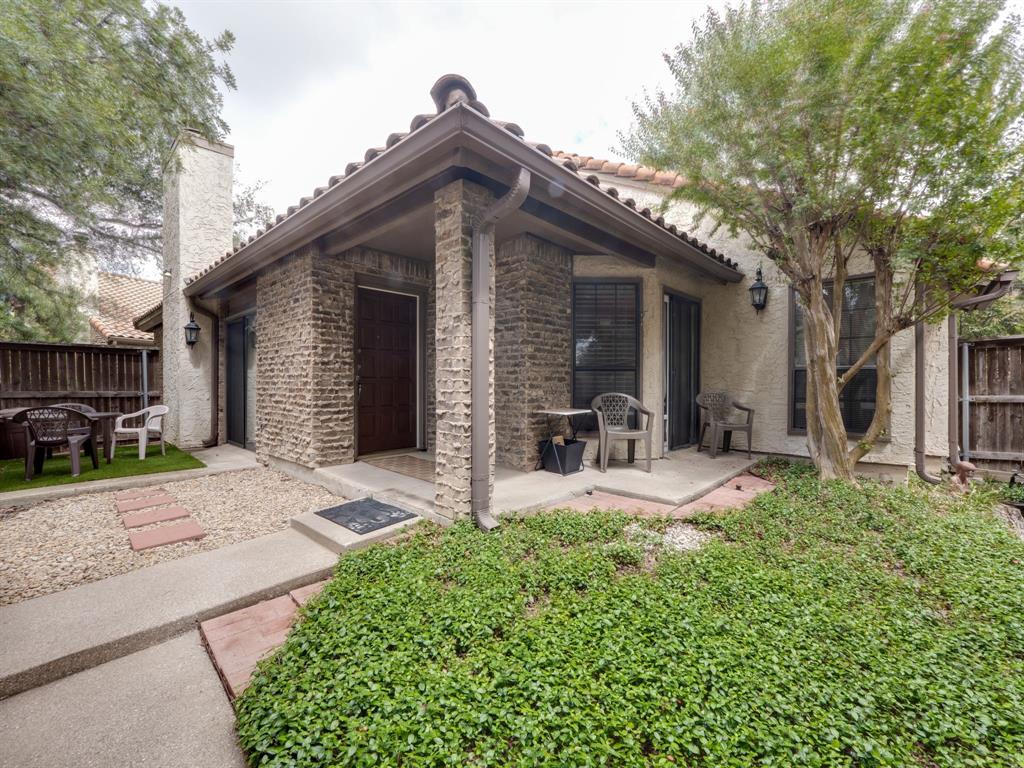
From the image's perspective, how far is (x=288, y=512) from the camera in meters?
4.03

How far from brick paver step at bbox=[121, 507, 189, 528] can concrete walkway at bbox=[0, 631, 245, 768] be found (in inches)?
82.3

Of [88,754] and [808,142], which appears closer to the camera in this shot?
[88,754]

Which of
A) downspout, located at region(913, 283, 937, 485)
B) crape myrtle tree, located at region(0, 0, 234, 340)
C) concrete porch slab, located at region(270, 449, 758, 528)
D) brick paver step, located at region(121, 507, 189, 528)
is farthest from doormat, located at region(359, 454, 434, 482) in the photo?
downspout, located at region(913, 283, 937, 485)

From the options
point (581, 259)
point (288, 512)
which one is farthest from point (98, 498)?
point (581, 259)

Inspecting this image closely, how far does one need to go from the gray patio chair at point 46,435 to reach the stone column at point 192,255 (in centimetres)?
197

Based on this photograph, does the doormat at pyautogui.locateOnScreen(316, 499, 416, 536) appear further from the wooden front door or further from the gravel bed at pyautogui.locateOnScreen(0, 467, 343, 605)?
the wooden front door

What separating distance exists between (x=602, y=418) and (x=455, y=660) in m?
3.36

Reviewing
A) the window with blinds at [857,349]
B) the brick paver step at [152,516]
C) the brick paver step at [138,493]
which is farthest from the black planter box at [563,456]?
the brick paver step at [138,493]

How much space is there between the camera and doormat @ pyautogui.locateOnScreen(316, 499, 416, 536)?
3.26m

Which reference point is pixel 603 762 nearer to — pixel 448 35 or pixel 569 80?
pixel 448 35

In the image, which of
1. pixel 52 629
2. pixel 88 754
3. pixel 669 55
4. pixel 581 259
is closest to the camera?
pixel 88 754

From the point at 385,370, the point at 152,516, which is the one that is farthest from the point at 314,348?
the point at 152,516

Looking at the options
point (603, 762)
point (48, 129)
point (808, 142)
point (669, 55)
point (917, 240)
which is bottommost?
point (603, 762)

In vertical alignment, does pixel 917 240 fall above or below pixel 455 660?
above
